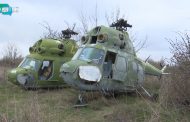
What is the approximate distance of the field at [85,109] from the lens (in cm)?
520

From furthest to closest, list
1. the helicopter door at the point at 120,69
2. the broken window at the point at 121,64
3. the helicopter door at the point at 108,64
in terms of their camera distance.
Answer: the broken window at the point at 121,64, the helicopter door at the point at 120,69, the helicopter door at the point at 108,64

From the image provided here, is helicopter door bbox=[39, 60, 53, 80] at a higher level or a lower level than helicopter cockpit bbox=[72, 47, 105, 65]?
lower

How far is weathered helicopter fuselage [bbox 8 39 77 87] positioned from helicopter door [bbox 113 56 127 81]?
177 inches

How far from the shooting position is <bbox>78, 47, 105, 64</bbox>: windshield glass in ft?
42.4

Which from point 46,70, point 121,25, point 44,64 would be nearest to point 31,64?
point 44,64

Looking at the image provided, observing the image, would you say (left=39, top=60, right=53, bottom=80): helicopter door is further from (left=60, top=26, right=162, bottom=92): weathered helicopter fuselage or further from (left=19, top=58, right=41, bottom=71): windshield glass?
(left=60, top=26, right=162, bottom=92): weathered helicopter fuselage

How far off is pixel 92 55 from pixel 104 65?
59 centimetres

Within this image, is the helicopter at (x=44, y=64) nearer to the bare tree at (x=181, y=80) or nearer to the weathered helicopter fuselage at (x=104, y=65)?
the weathered helicopter fuselage at (x=104, y=65)

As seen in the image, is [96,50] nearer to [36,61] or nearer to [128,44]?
[128,44]

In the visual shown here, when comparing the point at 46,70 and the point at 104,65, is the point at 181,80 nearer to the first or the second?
the point at 104,65

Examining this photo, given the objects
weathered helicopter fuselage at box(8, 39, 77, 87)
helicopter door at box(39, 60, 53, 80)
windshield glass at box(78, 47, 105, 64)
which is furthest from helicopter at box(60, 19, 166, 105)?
helicopter door at box(39, 60, 53, 80)

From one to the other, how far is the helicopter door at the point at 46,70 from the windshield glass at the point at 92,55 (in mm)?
4464

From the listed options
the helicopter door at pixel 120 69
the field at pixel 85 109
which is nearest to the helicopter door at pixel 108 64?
the helicopter door at pixel 120 69

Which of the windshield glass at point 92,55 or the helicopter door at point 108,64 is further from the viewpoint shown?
the helicopter door at point 108,64
